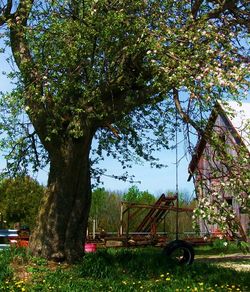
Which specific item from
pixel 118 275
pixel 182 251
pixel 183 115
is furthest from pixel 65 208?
pixel 183 115

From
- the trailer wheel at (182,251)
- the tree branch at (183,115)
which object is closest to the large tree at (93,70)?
the tree branch at (183,115)

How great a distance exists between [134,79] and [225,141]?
296 cm

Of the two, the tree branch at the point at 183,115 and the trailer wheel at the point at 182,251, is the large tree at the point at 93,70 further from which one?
the trailer wheel at the point at 182,251

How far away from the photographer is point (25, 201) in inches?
1236

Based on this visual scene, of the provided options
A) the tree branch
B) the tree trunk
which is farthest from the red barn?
the tree trunk

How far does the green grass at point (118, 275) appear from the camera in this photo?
9.70 m

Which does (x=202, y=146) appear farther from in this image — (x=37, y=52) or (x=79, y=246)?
(x=79, y=246)

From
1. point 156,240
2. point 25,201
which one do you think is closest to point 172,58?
point 156,240

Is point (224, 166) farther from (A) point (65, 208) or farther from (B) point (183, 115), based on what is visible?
(A) point (65, 208)

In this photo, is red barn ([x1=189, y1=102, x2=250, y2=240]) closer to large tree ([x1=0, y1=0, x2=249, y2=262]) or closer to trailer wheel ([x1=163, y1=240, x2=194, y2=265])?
large tree ([x1=0, y1=0, x2=249, y2=262])

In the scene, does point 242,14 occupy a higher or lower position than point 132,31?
higher

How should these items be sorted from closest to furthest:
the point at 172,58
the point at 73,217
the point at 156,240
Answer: the point at 172,58
the point at 73,217
the point at 156,240

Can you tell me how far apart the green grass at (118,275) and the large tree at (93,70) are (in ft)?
2.86

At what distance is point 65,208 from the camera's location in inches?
508
